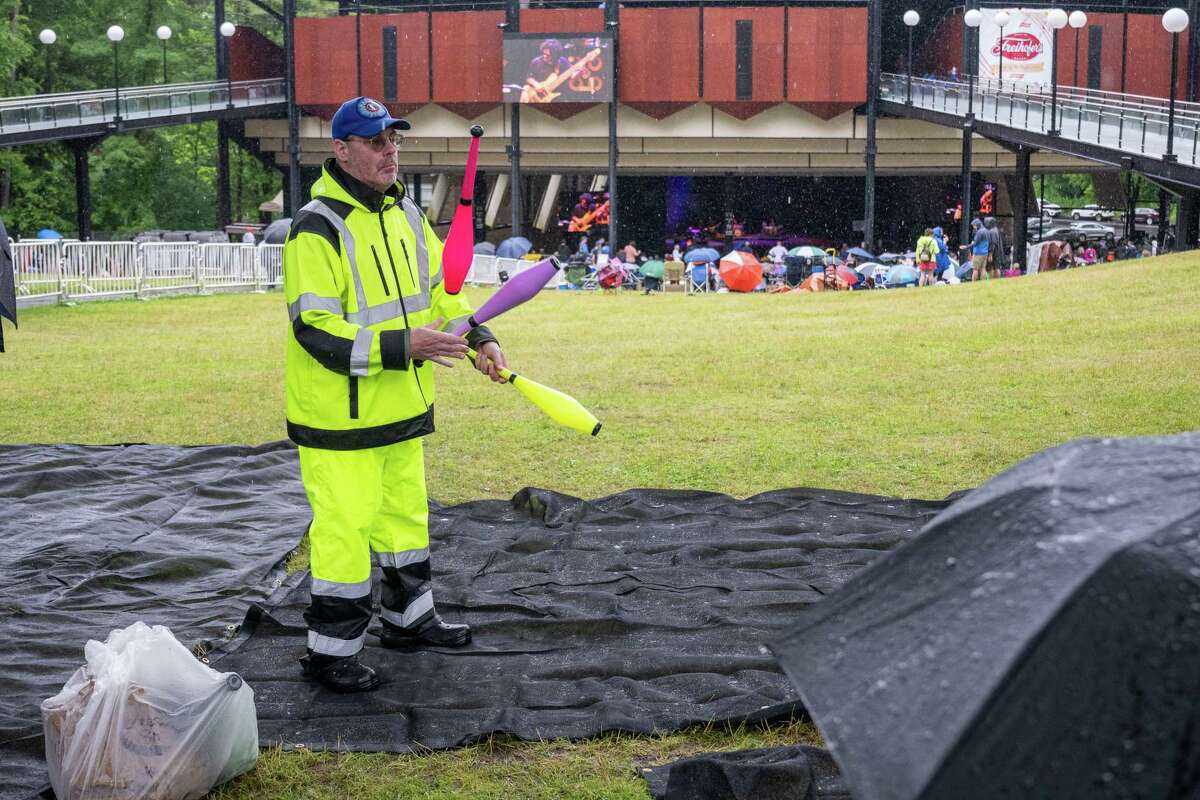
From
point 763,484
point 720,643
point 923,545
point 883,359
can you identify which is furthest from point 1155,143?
point 923,545

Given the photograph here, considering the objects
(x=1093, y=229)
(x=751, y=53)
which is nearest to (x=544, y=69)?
(x=751, y=53)

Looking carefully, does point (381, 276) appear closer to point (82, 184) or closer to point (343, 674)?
point (343, 674)

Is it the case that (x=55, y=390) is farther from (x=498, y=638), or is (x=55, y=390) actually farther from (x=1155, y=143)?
(x=1155, y=143)

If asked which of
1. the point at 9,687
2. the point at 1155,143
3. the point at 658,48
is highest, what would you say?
the point at 658,48

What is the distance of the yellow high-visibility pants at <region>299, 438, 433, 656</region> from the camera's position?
4.05 m

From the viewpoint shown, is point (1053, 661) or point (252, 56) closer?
point (1053, 661)

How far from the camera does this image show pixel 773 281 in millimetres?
27656

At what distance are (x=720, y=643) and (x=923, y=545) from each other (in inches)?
117

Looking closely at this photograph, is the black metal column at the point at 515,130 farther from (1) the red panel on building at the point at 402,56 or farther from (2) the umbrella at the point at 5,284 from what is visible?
(2) the umbrella at the point at 5,284

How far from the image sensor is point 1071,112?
2734 centimetres

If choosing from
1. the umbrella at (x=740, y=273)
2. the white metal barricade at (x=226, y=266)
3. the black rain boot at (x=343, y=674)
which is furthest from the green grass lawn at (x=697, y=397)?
the umbrella at (x=740, y=273)

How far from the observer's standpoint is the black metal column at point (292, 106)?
122ft

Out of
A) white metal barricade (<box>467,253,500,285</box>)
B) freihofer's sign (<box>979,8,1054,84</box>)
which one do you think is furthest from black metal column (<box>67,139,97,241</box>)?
freihofer's sign (<box>979,8,1054,84</box>)

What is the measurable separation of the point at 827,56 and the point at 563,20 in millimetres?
7269
